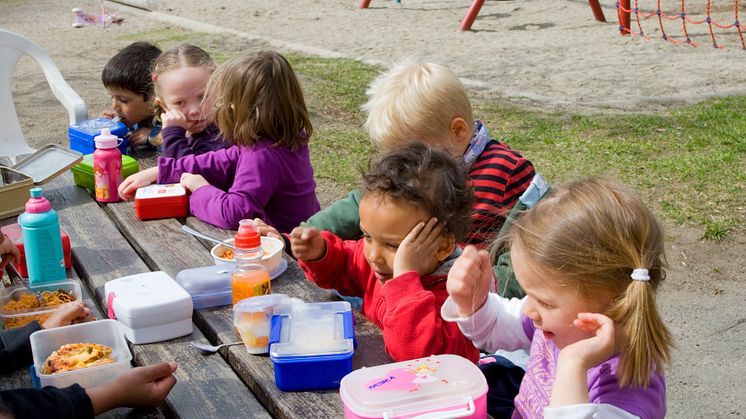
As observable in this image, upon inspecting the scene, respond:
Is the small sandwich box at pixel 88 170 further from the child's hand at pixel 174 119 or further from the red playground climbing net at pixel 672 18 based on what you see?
the red playground climbing net at pixel 672 18

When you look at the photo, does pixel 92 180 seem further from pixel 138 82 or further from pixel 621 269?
pixel 621 269

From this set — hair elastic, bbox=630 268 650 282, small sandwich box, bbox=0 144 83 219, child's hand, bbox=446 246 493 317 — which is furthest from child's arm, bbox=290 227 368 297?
small sandwich box, bbox=0 144 83 219

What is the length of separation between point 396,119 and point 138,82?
1.81 meters

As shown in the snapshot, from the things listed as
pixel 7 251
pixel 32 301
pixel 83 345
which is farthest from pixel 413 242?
pixel 7 251

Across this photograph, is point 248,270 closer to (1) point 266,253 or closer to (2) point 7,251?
(1) point 266,253

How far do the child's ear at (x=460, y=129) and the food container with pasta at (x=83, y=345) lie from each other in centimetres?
131

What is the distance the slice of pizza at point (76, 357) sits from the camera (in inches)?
70.8

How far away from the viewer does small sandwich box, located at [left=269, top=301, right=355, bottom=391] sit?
175 centimetres

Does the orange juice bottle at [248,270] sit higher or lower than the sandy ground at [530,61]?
higher

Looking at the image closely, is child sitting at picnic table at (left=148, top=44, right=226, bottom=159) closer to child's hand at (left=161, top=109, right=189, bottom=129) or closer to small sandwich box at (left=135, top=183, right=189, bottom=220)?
child's hand at (left=161, top=109, right=189, bottom=129)

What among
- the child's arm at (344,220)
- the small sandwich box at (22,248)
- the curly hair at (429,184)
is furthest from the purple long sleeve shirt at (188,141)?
the curly hair at (429,184)

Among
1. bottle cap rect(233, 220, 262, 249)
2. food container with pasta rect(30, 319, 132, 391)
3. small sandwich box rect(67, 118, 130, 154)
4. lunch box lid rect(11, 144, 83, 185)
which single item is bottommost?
small sandwich box rect(67, 118, 130, 154)

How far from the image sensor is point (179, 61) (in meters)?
3.54

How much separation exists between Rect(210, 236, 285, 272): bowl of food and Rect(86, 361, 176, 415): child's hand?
64cm
